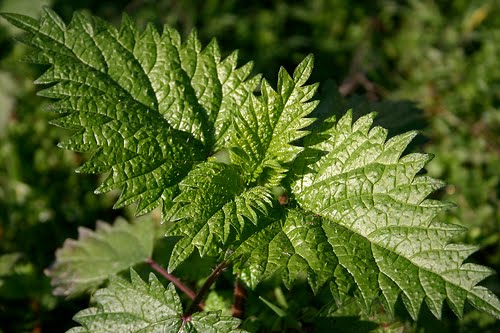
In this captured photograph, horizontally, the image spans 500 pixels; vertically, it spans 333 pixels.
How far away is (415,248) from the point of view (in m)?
1.89

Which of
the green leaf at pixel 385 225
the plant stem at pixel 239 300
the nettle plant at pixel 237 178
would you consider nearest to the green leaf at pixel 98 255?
the nettle plant at pixel 237 178

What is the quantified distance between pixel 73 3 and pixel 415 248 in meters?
3.40

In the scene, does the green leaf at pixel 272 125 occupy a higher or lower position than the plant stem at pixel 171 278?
higher

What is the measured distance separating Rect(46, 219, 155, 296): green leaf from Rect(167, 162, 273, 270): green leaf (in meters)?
0.72

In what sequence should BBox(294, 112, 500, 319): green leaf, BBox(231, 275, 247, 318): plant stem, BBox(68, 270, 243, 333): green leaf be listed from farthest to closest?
BBox(231, 275, 247, 318): plant stem → BBox(68, 270, 243, 333): green leaf → BBox(294, 112, 500, 319): green leaf

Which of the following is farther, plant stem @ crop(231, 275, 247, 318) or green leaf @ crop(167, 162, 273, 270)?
plant stem @ crop(231, 275, 247, 318)

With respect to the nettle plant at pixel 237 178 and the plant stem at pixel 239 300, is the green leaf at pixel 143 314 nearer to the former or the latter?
the nettle plant at pixel 237 178

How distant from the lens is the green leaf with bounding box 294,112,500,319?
1.81 meters

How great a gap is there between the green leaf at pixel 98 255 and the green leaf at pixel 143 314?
0.45 m

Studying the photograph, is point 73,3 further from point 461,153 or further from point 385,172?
point 385,172

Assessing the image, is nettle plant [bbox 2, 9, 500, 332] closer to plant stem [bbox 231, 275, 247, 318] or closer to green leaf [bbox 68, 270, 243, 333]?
green leaf [bbox 68, 270, 243, 333]

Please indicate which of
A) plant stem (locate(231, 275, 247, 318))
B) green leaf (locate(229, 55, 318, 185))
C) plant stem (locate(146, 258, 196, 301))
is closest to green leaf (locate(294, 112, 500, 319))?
green leaf (locate(229, 55, 318, 185))

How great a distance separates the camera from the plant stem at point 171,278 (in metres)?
2.35

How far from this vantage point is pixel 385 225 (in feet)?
6.45
